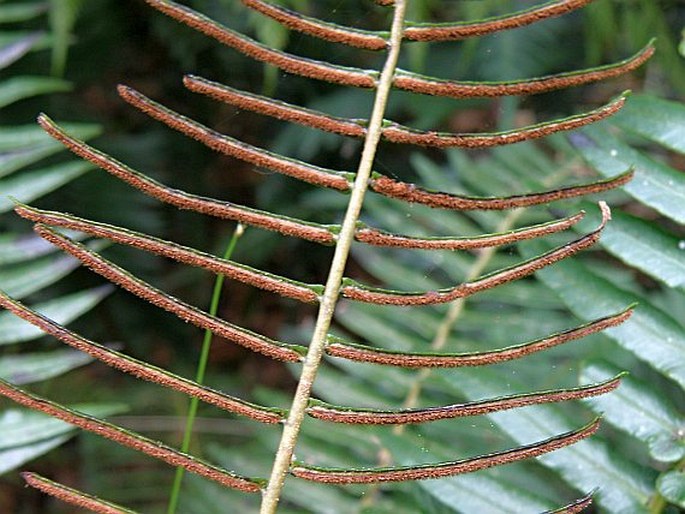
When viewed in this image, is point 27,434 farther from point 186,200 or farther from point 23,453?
point 186,200

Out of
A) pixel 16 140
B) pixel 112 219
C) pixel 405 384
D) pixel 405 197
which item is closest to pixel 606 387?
pixel 405 197

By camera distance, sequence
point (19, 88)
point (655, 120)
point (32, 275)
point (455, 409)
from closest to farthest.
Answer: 1. point (455, 409)
2. point (655, 120)
3. point (32, 275)
4. point (19, 88)

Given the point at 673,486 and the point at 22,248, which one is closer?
the point at 673,486

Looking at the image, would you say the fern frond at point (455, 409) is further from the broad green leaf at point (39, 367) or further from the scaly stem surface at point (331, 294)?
the broad green leaf at point (39, 367)

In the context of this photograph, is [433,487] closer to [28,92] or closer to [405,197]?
[405,197]

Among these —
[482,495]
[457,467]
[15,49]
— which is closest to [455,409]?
[457,467]
